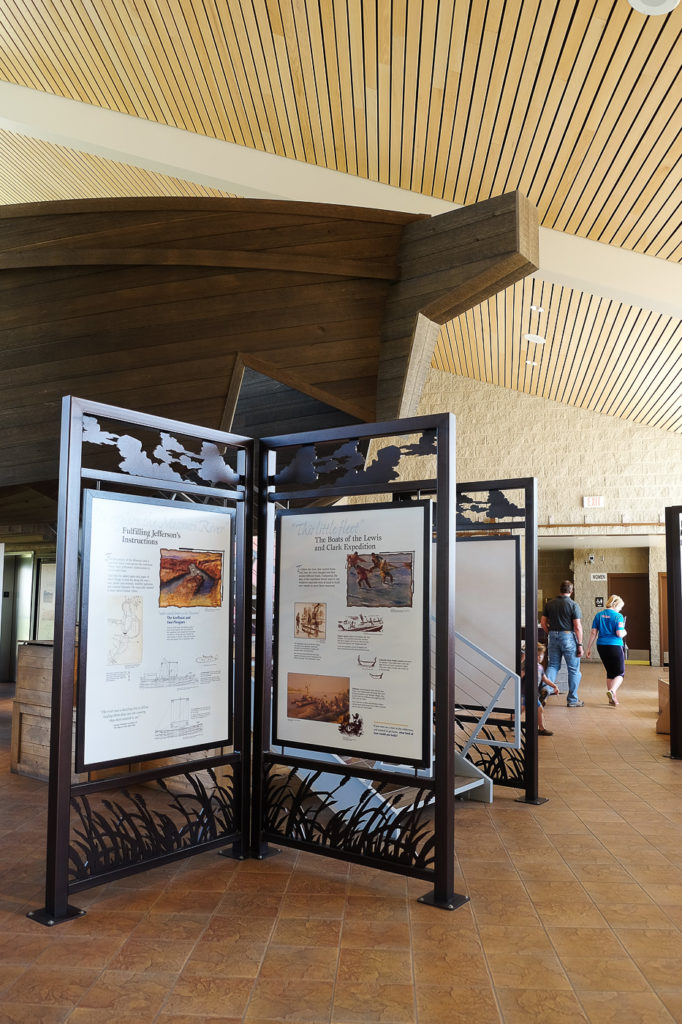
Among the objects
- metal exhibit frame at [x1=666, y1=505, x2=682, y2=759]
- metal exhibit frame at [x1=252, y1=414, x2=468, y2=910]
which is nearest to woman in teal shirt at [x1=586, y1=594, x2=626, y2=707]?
metal exhibit frame at [x1=666, y1=505, x2=682, y2=759]

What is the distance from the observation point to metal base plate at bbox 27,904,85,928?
10.2ft

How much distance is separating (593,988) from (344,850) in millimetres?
1344

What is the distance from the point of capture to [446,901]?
331 centimetres

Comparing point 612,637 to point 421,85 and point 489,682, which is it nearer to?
point 489,682

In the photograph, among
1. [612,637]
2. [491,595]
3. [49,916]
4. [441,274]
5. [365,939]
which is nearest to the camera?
[365,939]

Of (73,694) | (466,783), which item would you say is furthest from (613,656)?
(73,694)

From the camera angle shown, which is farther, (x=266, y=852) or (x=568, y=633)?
(x=568, y=633)

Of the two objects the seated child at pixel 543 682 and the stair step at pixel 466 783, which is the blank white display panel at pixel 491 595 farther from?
the seated child at pixel 543 682

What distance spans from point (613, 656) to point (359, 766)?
684 centimetres

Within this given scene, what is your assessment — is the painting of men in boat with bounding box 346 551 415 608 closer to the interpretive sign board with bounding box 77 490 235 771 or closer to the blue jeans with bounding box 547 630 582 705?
the interpretive sign board with bounding box 77 490 235 771

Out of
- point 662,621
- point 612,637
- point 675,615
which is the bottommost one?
point 662,621

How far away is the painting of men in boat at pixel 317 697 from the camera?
3703 mm

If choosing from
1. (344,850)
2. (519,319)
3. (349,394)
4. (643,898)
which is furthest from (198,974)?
(519,319)

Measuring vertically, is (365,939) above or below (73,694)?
below
